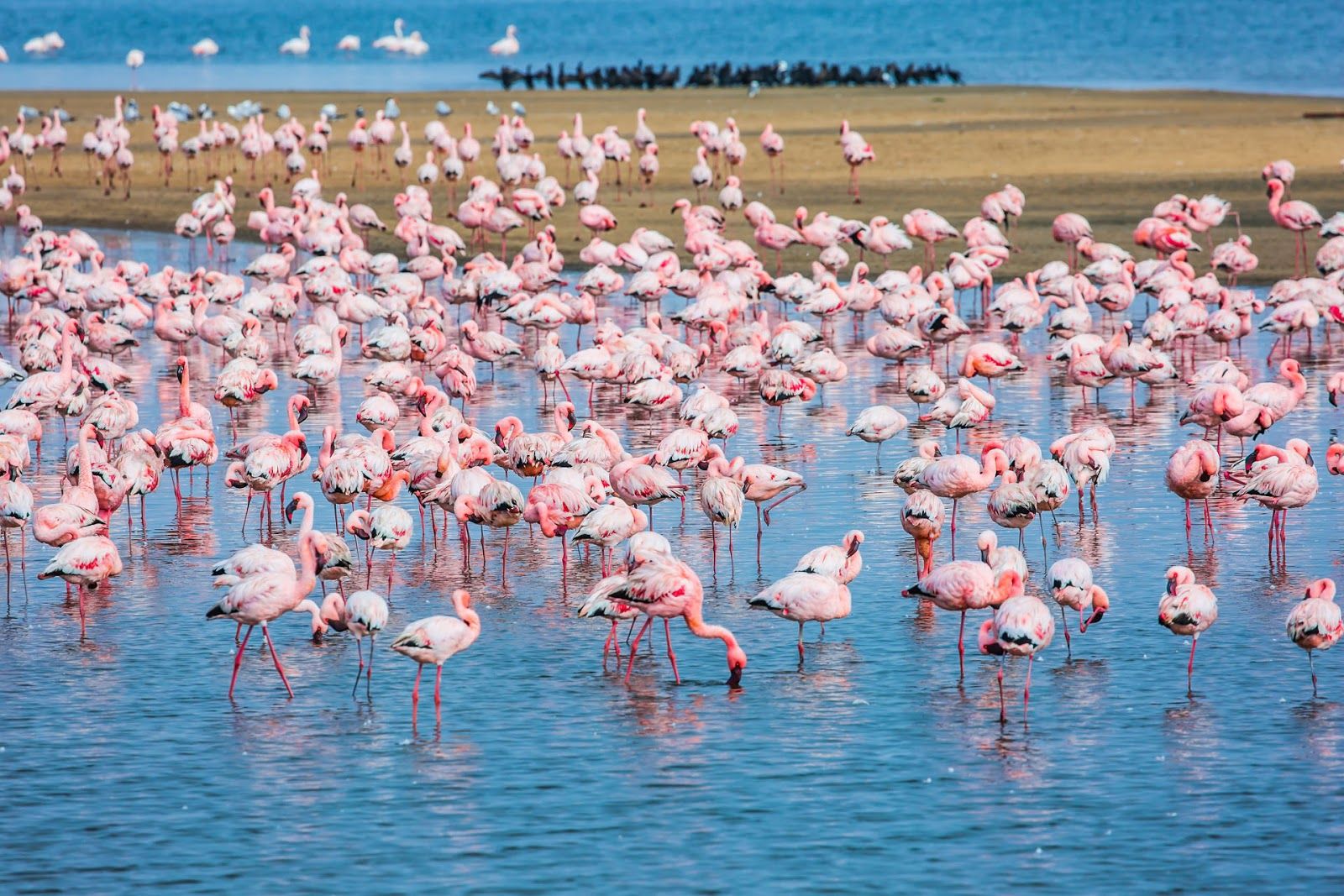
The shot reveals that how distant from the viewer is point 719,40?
128875 mm

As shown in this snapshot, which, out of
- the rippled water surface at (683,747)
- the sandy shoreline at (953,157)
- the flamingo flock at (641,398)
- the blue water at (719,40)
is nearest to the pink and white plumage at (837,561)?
the flamingo flock at (641,398)

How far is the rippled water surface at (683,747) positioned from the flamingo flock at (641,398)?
27 cm

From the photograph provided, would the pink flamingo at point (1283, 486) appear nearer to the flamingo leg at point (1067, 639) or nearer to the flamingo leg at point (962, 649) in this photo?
the flamingo leg at point (1067, 639)

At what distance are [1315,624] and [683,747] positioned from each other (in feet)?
12.3

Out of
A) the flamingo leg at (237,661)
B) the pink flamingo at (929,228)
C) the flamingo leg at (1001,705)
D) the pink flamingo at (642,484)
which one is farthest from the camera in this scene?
the pink flamingo at (929,228)

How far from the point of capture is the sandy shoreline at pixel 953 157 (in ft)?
109

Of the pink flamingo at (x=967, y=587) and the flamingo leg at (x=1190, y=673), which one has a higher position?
the pink flamingo at (x=967, y=587)

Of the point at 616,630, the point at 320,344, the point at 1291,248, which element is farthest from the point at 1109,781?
the point at 1291,248

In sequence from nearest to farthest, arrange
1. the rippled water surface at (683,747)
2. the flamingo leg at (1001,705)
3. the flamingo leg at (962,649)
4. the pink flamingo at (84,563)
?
the rippled water surface at (683,747) < the flamingo leg at (1001,705) < the flamingo leg at (962,649) < the pink flamingo at (84,563)

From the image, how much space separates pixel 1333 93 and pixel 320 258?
44.7 meters

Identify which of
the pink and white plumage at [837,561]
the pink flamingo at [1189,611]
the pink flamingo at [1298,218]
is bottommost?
the pink flamingo at [1189,611]

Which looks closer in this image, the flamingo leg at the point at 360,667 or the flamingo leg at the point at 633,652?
the flamingo leg at the point at 360,667

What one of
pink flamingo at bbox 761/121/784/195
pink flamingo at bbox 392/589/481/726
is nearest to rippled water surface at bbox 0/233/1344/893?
pink flamingo at bbox 392/589/481/726

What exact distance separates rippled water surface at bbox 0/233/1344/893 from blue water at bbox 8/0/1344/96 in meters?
53.2
